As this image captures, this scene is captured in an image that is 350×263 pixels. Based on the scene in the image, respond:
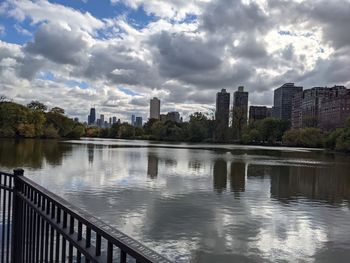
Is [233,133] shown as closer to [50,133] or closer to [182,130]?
[182,130]

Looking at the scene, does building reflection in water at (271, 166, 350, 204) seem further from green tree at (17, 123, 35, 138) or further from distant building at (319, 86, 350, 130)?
distant building at (319, 86, 350, 130)

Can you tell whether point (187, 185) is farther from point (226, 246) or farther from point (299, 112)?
point (299, 112)

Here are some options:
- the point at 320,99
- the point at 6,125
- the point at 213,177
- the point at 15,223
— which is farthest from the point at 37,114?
the point at 320,99

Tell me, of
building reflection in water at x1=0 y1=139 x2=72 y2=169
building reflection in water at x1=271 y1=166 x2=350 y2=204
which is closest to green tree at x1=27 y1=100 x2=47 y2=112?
building reflection in water at x1=0 y1=139 x2=72 y2=169

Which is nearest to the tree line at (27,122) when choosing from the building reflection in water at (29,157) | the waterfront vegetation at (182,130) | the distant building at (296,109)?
the waterfront vegetation at (182,130)

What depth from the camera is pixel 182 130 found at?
137 metres

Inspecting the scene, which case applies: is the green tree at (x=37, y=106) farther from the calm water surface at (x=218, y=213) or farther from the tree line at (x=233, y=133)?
the calm water surface at (x=218, y=213)

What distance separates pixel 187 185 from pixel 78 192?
5927 mm

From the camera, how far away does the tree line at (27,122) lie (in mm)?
94438

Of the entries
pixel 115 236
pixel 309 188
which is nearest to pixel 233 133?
pixel 309 188

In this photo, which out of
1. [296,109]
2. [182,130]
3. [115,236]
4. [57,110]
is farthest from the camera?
[296,109]

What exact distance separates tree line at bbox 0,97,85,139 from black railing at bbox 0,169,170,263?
3779 inches

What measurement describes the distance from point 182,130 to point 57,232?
439ft

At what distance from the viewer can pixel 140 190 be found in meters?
17.1
